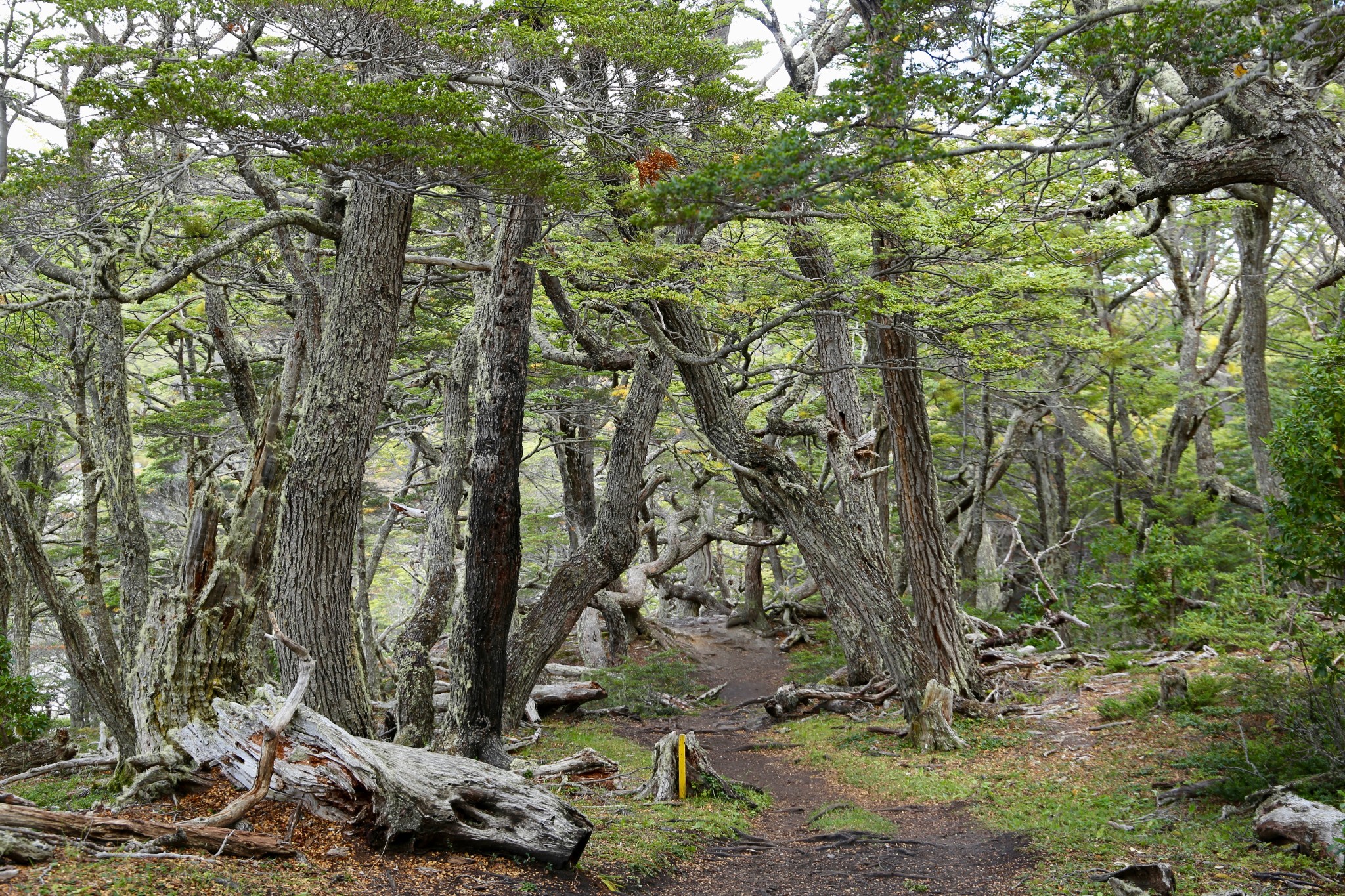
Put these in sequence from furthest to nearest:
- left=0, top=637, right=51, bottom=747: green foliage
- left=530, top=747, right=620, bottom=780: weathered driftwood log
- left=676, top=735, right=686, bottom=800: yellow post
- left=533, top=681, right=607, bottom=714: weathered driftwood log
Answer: left=533, top=681, right=607, bottom=714: weathered driftwood log, left=0, top=637, right=51, bottom=747: green foliage, left=530, top=747, right=620, bottom=780: weathered driftwood log, left=676, top=735, right=686, bottom=800: yellow post

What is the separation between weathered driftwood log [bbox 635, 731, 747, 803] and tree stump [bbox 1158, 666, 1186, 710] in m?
4.00

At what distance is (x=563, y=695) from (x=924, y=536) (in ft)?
18.4

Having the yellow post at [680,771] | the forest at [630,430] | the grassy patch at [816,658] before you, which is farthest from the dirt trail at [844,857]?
the grassy patch at [816,658]

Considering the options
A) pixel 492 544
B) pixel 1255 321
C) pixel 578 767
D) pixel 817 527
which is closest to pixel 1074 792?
pixel 817 527

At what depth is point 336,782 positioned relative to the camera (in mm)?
4742

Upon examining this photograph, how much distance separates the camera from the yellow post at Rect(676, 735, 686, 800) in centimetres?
727

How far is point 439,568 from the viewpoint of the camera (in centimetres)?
931

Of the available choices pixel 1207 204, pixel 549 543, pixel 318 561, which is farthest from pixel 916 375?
pixel 549 543

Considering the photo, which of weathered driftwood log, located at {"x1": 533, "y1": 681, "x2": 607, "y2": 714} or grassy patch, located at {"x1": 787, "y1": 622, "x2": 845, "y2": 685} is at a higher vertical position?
weathered driftwood log, located at {"x1": 533, "y1": 681, "x2": 607, "y2": 714}

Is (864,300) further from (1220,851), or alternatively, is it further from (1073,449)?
(1073,449)

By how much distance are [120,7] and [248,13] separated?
6.85 feet

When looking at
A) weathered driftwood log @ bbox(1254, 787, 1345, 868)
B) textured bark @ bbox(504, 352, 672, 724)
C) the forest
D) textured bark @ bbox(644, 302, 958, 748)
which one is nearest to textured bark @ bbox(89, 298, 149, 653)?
the forest

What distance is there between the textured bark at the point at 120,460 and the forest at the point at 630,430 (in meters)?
0.05

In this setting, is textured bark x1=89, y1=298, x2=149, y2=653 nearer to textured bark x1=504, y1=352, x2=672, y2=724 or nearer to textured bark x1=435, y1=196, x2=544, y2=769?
textured bark x1=504, y1=352, x2=672, y2=724
